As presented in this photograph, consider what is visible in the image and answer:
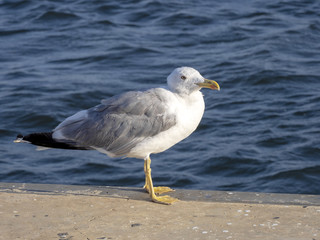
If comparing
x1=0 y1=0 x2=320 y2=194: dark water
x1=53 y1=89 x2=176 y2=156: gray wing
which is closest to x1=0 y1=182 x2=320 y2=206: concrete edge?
x1=53 y1=89 x2=176 y2=156: gray wing

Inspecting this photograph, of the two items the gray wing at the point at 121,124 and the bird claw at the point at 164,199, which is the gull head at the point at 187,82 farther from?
the bird claw at the point at 164,199

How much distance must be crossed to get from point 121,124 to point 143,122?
0.55 feet

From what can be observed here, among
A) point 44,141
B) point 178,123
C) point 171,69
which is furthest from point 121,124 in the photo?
point 171,69

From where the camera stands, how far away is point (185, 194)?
16.5 feet

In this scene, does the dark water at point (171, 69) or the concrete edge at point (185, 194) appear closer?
the concrete edge at point (185, 194)

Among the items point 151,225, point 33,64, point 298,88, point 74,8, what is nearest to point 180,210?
point 151,225

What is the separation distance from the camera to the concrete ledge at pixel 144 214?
4180mm

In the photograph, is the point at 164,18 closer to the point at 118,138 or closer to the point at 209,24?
the point at 209,24

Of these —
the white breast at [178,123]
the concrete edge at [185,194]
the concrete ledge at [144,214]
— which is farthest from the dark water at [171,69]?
the white breast at [178,123]

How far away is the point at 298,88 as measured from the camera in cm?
1000

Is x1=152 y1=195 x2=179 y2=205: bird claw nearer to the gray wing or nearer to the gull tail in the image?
the gray wing

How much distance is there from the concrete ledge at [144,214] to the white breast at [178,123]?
15.5 inches

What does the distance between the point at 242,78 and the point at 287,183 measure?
3027 millimetres

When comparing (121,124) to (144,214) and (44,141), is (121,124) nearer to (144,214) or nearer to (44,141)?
(44,141)
